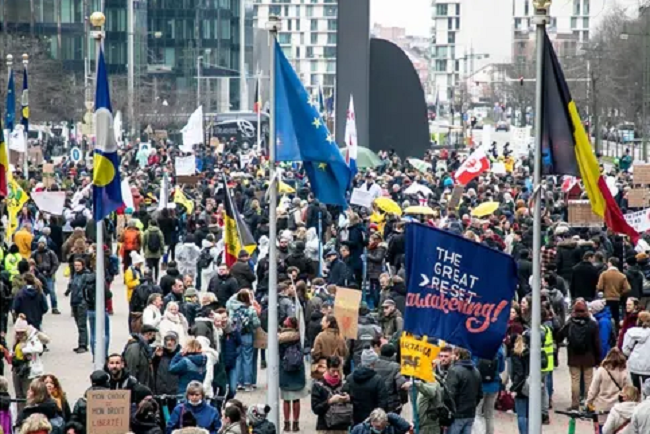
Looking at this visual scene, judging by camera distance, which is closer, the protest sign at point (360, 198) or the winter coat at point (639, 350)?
the winter coat at point (639, 350)

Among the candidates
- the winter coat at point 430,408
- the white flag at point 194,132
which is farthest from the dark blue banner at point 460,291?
the white flag at point 194,132

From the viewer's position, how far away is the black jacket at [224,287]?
2558 centimetres

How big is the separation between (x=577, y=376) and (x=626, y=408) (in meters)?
5.40

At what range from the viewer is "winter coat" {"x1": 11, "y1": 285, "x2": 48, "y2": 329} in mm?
25594

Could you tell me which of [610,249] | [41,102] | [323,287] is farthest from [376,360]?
[41,102]

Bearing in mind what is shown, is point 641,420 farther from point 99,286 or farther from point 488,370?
point 99,286

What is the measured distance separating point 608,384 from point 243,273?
830 centimetres

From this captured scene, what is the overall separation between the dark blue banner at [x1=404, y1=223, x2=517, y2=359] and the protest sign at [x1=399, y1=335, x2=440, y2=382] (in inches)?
45.2

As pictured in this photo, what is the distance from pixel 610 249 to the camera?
105 ft

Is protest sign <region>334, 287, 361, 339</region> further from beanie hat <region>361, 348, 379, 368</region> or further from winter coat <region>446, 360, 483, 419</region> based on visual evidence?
winter coat <region>446, 360, 483, 419</region>

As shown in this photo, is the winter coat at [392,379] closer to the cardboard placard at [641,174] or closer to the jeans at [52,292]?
the jeans at [52,292]

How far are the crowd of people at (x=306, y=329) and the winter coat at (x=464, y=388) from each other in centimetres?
2

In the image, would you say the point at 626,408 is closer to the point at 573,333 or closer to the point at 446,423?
the point at 446,423

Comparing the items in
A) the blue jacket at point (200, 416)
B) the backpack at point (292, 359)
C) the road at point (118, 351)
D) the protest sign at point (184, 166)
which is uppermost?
the blue jacket at point (200, 416)
